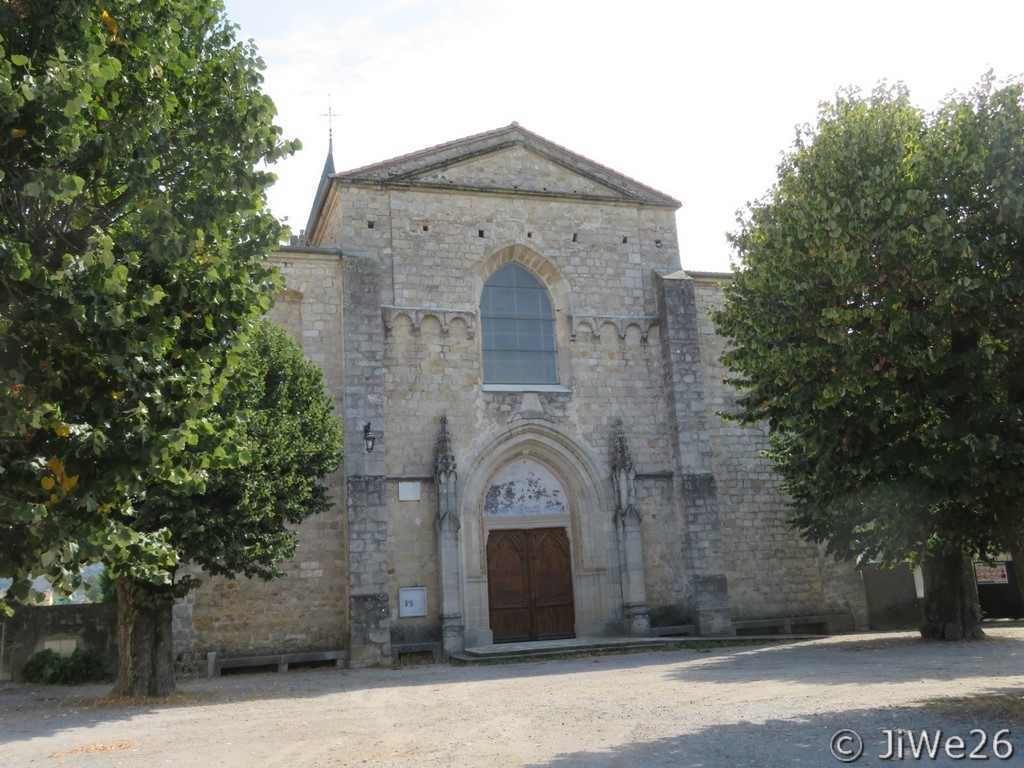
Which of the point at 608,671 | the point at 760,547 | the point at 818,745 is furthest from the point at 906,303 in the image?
the point at 760,547

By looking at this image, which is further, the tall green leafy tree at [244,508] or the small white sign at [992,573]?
the small white sign at [992,573]

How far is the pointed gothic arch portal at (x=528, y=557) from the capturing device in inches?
723

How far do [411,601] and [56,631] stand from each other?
646cm

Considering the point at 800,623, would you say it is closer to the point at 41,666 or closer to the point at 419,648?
the point at 419,648

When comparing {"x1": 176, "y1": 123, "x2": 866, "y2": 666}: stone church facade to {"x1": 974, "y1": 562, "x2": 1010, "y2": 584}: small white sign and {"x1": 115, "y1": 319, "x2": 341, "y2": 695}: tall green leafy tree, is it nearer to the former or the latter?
{"x1": 115, "y1": 319, "x2": 341, "y2": 695}: tall green leafy tree

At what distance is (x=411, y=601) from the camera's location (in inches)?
677

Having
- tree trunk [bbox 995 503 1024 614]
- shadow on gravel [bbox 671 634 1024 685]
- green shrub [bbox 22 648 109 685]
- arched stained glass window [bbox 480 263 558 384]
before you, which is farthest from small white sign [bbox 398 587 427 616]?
tree trunk [bbox 995 503 1024 614]

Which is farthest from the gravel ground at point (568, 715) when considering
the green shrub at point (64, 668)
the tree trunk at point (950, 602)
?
the green shrub at point (64, 668)

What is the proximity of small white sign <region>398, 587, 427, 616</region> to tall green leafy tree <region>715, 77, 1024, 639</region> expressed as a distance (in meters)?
9.58

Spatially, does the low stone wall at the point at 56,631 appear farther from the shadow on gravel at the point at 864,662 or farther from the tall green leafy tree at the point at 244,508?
the shadow on gravel at the point at 864,662

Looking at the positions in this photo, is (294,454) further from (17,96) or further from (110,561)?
(17,96)

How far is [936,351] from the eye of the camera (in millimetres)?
8195

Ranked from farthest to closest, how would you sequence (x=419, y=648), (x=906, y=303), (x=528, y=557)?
(x=528, y=557)
(x=419, y=648)
(x=906, y=303)

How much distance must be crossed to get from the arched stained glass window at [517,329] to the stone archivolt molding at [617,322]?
53cm
